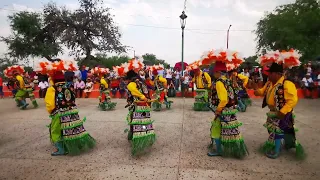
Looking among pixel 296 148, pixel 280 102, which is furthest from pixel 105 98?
pixel 296 148

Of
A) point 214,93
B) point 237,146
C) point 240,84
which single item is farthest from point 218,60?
point 240,84

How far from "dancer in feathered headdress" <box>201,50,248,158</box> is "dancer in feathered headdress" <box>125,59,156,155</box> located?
1.23 m

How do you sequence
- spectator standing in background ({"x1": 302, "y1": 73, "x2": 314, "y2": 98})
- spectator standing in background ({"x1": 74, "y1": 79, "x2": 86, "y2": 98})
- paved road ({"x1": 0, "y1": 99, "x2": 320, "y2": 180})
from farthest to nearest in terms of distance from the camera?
spectator standing in background ({"x1": 74, "y1": 79, "x2": 86, "y2": 98})
spectator standing in background ({"x1": 302, "y1": 73, "x2": 314, "y2": 98})
paved road ({"x1": 0, "y1": 99, "x2": 320, "y2": 180})

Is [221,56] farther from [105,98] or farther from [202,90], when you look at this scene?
[105,98]

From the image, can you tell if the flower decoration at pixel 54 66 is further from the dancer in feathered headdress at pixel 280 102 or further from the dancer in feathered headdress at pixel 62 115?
the dancer in feathered headdress at pixel 280 102

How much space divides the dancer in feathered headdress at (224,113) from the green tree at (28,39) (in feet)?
69.3

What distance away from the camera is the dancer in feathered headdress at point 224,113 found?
4.47 m

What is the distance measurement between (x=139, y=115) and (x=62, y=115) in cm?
147

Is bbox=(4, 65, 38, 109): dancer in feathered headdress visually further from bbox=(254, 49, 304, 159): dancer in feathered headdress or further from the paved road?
bbox=(254, 49, 304, 159): dancer in feathered headdress

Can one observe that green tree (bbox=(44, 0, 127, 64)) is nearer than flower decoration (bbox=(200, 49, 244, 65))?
No

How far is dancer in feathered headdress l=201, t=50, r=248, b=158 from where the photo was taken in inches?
176

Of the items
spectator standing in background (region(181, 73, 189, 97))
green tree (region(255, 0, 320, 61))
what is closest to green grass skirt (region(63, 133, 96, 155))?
spectator standing in background (region(181, 73, 189, 97))

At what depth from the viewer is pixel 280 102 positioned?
4320 mm

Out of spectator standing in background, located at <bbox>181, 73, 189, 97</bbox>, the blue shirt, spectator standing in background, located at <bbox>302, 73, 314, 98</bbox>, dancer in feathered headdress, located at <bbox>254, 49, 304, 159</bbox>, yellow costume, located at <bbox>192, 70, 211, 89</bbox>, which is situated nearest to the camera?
dancer in feathered headdress, located at <bbox>254, 49, 304, 159</bbox>
